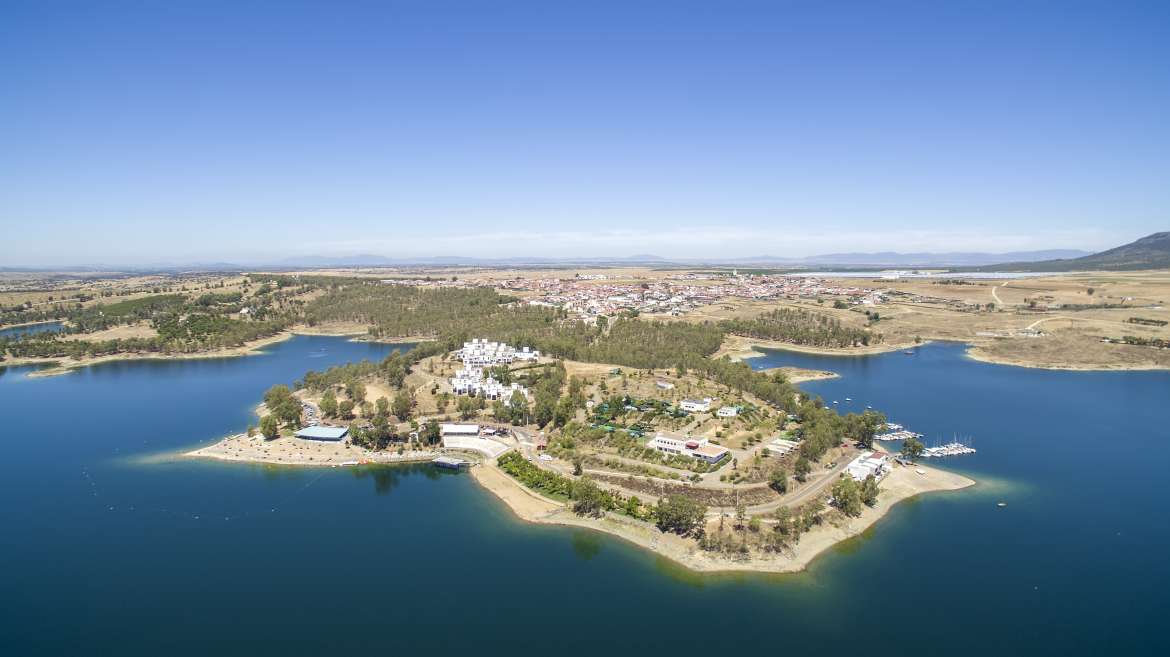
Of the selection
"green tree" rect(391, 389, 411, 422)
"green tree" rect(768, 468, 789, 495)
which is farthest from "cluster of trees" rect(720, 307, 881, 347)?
"green tree" rect(391, 389, 411, 422)

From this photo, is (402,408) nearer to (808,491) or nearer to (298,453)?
(298,453)

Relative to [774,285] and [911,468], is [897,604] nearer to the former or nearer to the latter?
[911,468]

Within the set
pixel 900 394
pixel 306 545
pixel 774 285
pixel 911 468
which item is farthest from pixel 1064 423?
pixel 774 285

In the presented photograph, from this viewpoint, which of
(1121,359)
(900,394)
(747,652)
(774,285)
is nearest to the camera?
(747,652)

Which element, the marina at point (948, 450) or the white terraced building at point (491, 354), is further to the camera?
the white terraced building at point (491, 354)

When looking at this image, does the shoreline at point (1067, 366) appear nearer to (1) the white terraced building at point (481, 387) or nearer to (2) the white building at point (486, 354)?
(2) the white building at point (486, 354)

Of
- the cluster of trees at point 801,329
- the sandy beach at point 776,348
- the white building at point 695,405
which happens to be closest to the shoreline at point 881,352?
the sandy beach at point 776,348
